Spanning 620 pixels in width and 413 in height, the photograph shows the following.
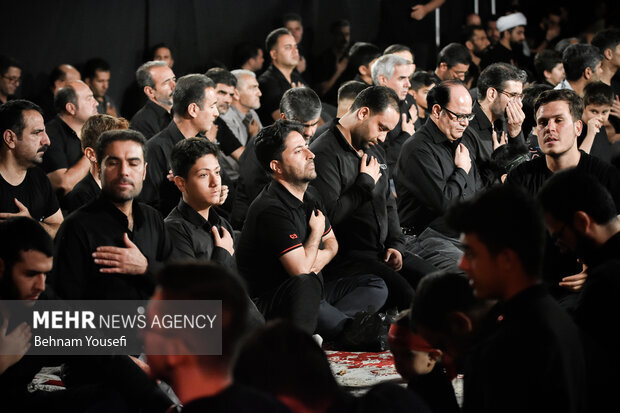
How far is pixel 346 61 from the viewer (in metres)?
8.71

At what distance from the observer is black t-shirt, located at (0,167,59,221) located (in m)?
3.83

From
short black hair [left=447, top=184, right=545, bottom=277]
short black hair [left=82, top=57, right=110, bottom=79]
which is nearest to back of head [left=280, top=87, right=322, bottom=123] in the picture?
short black hair [left=82, top=57, right=110, bottom=79]

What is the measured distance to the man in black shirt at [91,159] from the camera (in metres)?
4.07

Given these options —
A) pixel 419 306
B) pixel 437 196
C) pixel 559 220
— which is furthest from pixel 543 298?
pixel 437 196

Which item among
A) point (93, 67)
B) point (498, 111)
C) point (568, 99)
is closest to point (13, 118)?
point (568, 99)

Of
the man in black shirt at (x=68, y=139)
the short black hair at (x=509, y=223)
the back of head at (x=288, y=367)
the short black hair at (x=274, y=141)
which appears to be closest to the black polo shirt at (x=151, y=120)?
the man in black shirt at (x=68, y=139)

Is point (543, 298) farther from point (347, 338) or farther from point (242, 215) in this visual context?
point (242, 215)

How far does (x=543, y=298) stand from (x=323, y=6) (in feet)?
25.6

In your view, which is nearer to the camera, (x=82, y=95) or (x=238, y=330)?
(x=238, y=330)

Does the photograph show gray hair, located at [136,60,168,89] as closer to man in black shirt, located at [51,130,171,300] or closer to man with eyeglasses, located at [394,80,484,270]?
man with eyeglasses, located at [394,80,484,270]

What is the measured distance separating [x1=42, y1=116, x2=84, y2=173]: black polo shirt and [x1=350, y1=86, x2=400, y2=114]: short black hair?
1.66 meters

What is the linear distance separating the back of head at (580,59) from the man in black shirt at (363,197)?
2227 millimetres

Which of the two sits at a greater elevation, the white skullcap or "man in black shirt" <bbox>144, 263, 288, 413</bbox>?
the white skullcap

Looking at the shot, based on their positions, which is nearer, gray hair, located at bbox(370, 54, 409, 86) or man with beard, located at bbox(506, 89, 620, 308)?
man with beard, located at bbox(506, 89, 620, 308)
